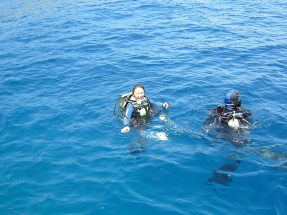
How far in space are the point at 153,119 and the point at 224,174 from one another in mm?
3191

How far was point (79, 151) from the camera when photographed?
8.92 metres

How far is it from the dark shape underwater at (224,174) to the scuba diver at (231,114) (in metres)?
1.25

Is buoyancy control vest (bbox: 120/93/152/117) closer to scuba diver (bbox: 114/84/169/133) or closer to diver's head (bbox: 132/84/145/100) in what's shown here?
scuba diver (bbox: 114/84/169/133)

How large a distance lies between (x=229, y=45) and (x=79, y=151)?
10336 mm

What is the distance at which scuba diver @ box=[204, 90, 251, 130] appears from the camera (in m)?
8.66

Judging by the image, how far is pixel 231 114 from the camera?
343 inches

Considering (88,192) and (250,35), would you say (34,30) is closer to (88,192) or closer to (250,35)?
(250,35)

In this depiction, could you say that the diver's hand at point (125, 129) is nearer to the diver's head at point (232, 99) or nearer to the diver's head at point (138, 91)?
the diver's head at point (138, 91)

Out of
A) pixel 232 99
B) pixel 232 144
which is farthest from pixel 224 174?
pixel 232 99

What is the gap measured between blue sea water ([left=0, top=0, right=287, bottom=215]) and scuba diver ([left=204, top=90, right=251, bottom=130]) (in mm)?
505

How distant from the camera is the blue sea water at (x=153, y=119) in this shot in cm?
729

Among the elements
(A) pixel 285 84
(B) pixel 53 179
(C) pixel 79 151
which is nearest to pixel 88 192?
(B) pixel 53 179

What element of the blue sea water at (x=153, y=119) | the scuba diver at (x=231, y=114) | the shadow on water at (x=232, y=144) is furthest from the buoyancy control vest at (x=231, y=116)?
the blue sea water at (x=153, y=119)

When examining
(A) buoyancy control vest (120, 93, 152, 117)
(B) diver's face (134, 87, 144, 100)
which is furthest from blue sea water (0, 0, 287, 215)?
(B) diver's face (134, 87, 144, 100)
